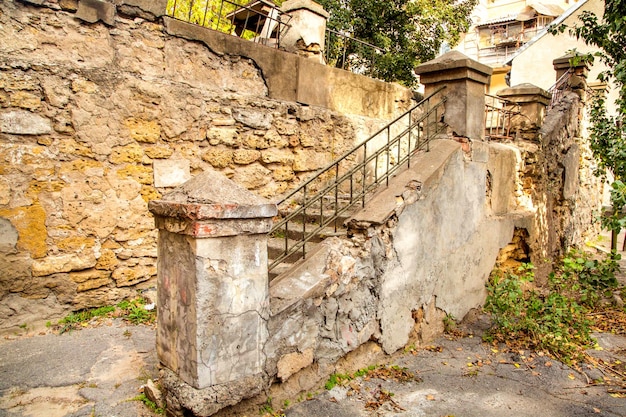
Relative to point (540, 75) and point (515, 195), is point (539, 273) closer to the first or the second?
point (515, 195)

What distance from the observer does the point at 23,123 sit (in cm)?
392

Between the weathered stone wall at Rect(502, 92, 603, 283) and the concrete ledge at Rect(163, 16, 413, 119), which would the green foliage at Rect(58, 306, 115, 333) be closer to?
the concrete ledge at Rect(163, 16, 413, 119)

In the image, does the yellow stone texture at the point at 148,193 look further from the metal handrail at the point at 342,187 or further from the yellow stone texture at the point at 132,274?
the metal handrail at the point at 342,187

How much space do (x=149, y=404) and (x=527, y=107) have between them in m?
6.49

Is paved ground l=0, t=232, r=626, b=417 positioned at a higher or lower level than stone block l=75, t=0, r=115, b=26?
lower

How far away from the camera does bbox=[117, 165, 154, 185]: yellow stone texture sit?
447cm

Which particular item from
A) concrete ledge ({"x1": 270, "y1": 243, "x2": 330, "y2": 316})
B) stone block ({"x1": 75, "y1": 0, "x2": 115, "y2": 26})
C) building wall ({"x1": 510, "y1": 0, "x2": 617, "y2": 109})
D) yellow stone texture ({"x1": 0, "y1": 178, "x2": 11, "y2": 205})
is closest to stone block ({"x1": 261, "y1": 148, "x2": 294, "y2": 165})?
stone block ({"x1": 75, "y1": 0, "x2": 115, "y2": 26})

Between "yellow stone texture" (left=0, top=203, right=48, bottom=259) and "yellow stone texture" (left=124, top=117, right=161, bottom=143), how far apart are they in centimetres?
113

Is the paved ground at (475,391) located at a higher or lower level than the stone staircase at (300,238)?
lower

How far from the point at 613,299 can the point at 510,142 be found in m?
2.51

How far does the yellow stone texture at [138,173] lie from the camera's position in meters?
4.47

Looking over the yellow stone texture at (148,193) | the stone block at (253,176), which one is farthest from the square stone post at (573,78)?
the yellow stone texture at (148,193)

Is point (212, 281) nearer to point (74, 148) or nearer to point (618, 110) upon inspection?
point (74, 148)

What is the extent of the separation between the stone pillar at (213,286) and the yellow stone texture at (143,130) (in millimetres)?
2023
